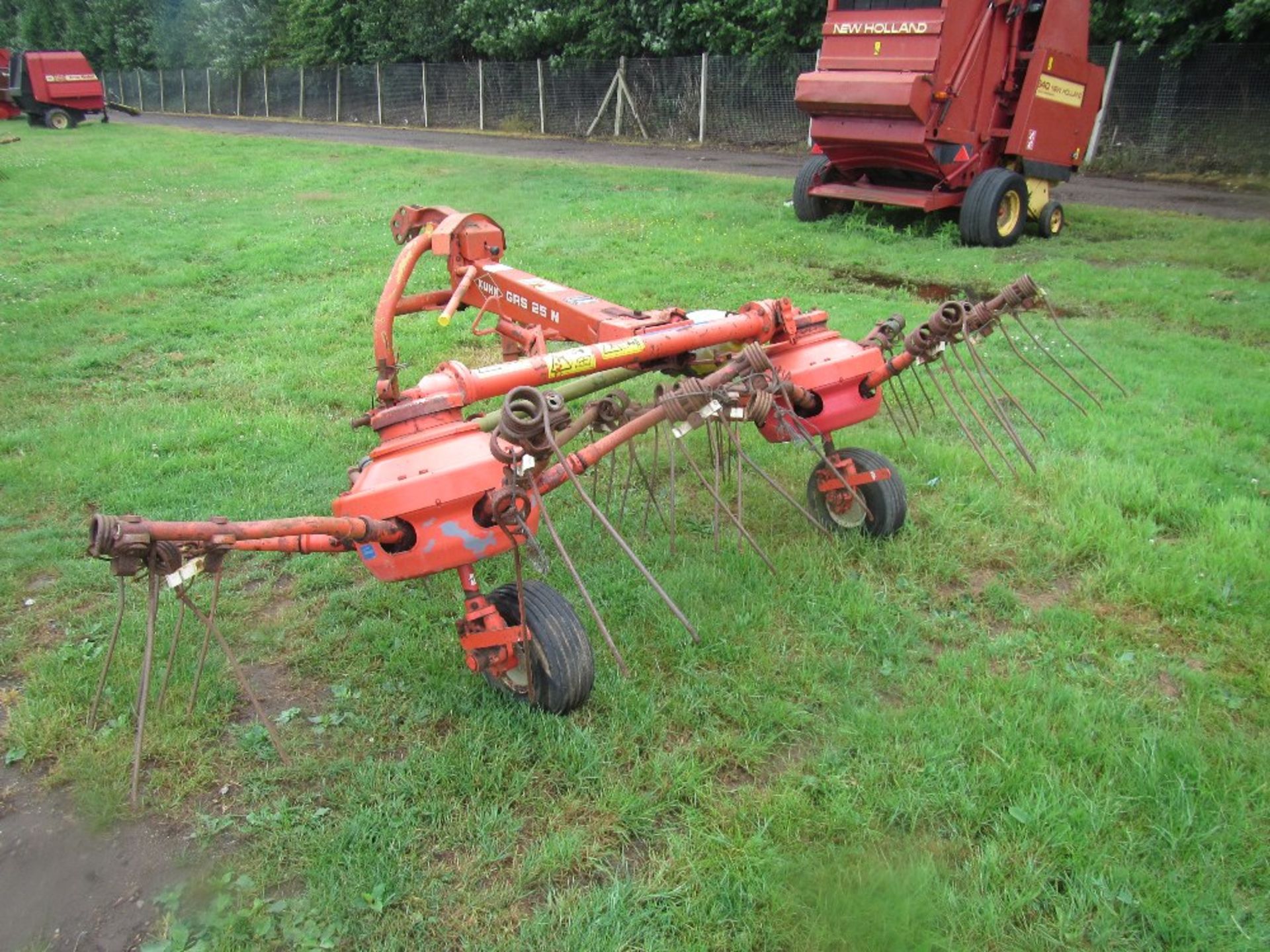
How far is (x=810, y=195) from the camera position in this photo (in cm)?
1106

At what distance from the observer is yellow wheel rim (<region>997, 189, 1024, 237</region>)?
10180 millimetres

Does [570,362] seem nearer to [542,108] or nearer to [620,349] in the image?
[620,349]

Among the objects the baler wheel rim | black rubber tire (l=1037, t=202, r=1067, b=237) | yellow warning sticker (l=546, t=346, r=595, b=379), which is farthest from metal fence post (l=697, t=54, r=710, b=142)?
yellow warning sticker (l=546, t=346, r=595, b=379)

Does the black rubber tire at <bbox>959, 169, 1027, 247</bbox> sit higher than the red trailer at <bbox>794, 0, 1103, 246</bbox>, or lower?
lower

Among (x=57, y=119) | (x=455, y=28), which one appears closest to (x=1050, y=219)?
(x=455, y=28)

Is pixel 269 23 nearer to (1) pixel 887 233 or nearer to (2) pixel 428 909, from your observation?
(1) pixel 887 233

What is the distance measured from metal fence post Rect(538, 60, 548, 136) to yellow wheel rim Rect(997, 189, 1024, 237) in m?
16.5

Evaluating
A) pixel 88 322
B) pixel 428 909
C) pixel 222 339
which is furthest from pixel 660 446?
pixel 88 322

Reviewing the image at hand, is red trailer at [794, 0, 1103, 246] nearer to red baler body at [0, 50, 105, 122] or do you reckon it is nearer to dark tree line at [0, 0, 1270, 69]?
dark tree line at [0, 0, 1270, 69]

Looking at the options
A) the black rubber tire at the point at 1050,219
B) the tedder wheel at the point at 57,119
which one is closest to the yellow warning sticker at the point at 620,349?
the black rubber tire at the point at 1050,219

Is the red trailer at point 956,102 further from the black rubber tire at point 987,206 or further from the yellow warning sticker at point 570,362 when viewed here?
the yellow warning sticker at point 570,362

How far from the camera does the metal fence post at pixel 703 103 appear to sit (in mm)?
20797

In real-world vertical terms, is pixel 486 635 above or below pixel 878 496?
below

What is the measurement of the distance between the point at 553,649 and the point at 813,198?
943cm
